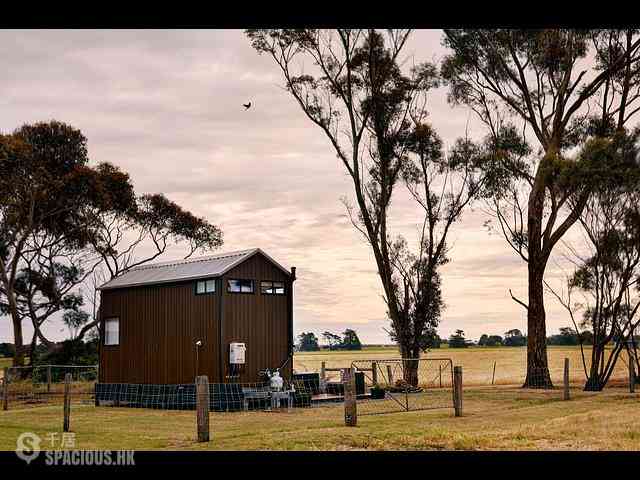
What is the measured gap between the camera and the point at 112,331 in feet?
63.9

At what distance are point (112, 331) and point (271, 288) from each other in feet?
14.9

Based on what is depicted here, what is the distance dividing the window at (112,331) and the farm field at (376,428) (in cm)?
310

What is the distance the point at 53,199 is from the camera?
27344 mm

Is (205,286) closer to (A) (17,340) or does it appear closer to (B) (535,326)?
(B) (535,326)

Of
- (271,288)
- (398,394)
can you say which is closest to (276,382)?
(271,288)

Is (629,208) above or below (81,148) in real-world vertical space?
below

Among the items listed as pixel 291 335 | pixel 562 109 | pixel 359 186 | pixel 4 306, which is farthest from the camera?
pixel 4 306

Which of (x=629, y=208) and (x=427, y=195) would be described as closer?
(x=629, y=208)

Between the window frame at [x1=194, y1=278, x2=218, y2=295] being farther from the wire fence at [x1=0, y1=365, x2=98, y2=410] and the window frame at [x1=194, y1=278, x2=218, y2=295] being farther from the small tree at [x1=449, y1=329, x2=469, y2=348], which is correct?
the small tree at [x1=449, y1=329, x2=469, y2=348]

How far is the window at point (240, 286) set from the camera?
55.5 ft

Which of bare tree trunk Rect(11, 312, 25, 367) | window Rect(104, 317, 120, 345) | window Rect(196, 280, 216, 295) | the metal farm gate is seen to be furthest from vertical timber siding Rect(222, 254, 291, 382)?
bare tree trunk Rect(11, 312, 25, 367)
